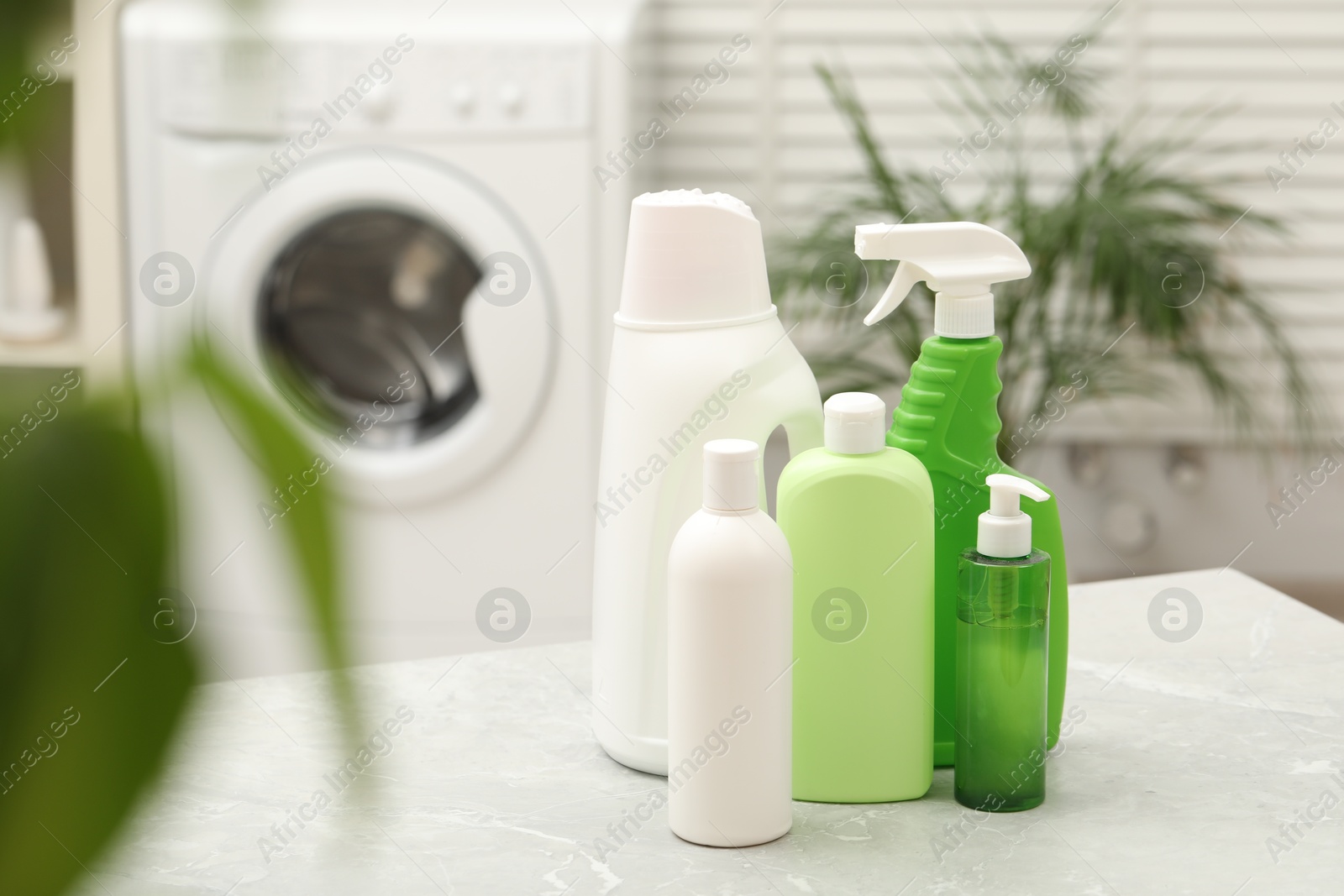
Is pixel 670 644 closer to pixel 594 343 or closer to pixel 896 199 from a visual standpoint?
pixel 594 343

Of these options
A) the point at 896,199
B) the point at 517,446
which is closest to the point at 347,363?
the point at 517,446

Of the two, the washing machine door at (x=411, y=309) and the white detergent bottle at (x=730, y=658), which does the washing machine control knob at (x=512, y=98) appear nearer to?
the washing machine door at (x=411, y=309)

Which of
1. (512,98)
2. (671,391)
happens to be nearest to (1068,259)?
(512,98)

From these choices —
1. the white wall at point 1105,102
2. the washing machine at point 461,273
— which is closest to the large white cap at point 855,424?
the washing machine at point 461,273

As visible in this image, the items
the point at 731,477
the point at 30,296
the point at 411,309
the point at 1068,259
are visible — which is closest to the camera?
the point at 30,296

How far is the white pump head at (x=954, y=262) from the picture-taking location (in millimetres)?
796

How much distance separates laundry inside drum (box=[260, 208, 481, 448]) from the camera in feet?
6.20

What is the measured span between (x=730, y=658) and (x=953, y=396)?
213 mm

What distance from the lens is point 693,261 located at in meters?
0.78

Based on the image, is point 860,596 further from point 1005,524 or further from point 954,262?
point 954,262

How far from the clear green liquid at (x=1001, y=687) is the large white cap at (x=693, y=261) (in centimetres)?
20

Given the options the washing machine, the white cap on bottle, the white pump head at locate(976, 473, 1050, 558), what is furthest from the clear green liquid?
the washing machine

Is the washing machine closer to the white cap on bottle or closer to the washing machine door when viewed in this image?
the washing machine door

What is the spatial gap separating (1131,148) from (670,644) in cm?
184
